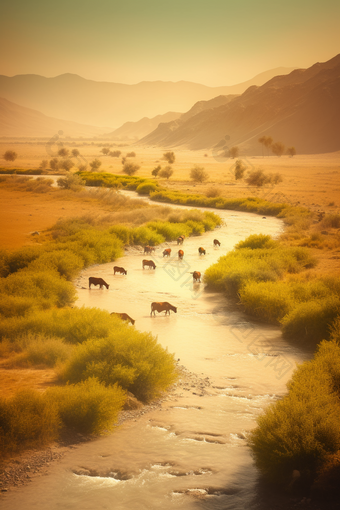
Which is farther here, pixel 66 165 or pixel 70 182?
pixel 66 165

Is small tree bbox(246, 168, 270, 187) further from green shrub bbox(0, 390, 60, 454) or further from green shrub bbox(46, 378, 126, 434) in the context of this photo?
green shrub bbox(0, 390, 60, 454)

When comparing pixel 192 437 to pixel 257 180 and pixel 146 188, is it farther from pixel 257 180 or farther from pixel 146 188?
pixel 257 180

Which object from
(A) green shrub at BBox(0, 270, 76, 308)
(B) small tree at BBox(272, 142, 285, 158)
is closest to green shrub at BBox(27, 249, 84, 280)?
(A) green shrub at BBox(0, 270, 76, 308)

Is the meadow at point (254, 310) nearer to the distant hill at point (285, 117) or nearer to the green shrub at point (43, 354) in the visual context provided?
the green shrub at point (43, 354)

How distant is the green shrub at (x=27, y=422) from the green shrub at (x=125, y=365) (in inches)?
55.0

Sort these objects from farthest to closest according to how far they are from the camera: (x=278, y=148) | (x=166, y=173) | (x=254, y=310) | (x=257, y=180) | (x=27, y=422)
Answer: (x=278, y=148) < (x=166, y=173) < (x=257, y=180) < (x=254, y=310) < (x=27, y=422)

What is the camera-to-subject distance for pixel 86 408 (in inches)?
252

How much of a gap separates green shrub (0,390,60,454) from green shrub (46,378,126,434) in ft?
0.70

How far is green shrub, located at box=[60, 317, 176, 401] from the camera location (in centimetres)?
759

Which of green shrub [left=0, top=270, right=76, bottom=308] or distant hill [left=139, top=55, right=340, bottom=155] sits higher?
distant hill [left=139, top=55, right=340, bottom=155]

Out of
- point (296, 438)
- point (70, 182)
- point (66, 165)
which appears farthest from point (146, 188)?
point (296, 438)

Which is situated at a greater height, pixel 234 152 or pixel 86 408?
pixel 234 152

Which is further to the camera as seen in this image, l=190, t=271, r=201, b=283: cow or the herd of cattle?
l=190, t=271, r=201, b=283: cow

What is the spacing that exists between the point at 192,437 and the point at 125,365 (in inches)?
74.1
